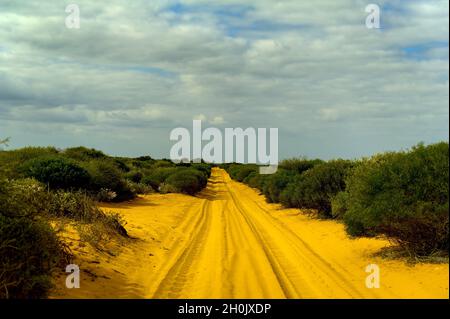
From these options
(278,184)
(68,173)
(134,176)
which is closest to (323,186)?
(278,184)

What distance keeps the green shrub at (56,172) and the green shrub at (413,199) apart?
16.0 meters

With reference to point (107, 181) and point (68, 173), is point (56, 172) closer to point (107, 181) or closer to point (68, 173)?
point (68, 173)

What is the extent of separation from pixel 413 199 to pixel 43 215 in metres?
7.85

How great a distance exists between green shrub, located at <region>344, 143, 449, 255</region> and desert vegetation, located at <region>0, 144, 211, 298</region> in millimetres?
7078

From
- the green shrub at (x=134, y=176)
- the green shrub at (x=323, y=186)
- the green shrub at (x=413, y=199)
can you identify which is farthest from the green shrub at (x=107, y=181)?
the green shrub at (x=413, y=199)

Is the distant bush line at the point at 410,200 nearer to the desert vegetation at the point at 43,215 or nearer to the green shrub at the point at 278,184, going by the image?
the desert vegetation at the point at 43,215

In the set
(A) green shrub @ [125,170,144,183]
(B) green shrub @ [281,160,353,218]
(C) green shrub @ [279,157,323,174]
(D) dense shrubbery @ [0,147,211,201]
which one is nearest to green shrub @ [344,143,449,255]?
(B) green shrub @ [281,160,353,218]

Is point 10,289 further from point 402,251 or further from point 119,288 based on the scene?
point 402,251

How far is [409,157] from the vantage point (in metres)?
11.4

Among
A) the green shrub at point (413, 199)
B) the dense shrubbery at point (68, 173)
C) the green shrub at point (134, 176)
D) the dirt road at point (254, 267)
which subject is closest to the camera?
the dirt road at point (254, 267)

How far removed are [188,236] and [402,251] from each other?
7.61 meters

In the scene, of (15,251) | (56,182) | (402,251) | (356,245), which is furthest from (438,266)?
(56,182)

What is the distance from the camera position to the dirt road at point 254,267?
8820 mm
